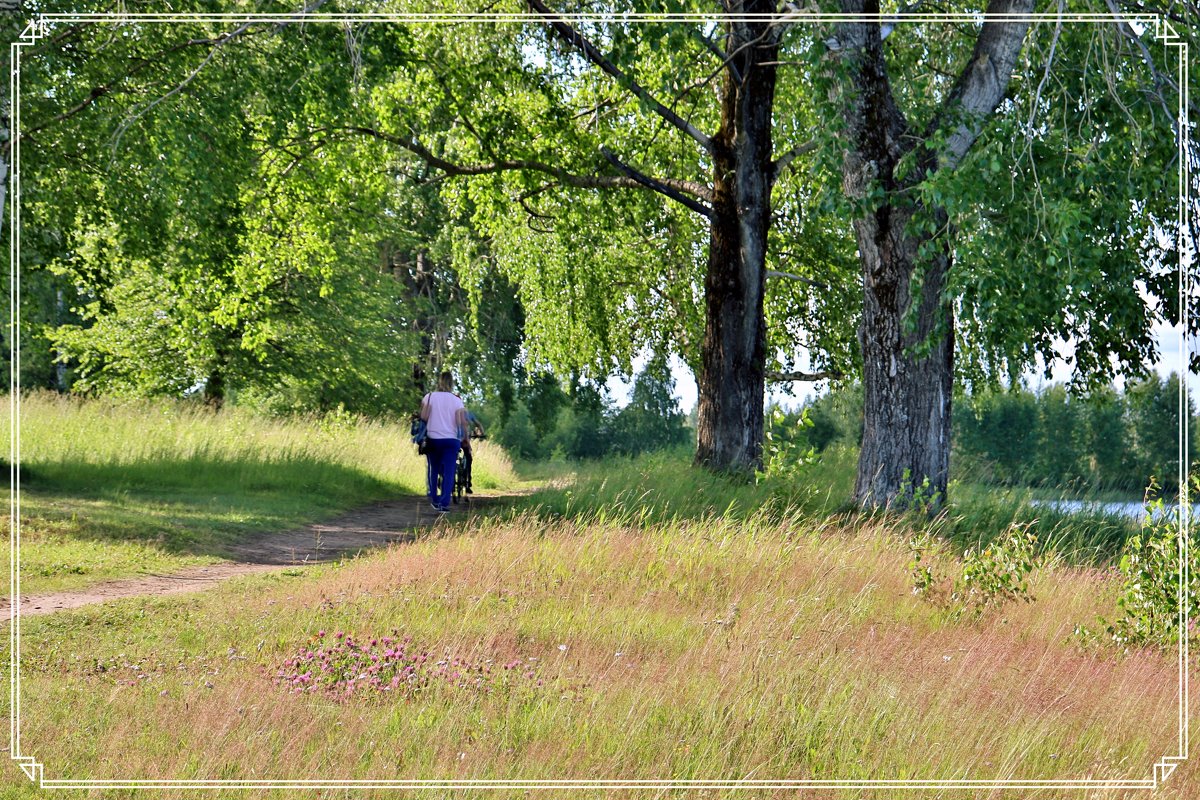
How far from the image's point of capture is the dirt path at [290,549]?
966 centimetres

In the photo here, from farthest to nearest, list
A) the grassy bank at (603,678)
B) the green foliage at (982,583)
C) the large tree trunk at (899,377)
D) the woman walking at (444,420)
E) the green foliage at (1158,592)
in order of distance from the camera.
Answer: the woman walking at (444,420)
the large tree trunk at (899,377)
the green foliage at (982,583)
the green foliage at (1158,592)
the grassy bank at (603,678)

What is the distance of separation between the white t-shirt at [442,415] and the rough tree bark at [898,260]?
5773 mm

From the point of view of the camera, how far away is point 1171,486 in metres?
8.16

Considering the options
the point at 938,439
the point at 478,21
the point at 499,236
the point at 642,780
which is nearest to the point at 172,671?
the point at 642,780

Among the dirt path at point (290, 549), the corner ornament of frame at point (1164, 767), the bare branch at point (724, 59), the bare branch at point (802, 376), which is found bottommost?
the corner ornament of frame at point (1164, 767)

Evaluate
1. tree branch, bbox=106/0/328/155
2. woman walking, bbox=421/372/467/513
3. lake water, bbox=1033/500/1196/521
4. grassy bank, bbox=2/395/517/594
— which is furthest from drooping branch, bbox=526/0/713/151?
grassy bank, bbox=2/395/517/594

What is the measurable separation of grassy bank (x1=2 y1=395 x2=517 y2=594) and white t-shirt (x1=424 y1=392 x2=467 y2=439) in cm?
239

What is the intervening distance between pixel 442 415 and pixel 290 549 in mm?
3192

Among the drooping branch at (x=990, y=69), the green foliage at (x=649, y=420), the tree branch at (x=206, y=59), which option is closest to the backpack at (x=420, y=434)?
the tree branch at (x=206, y=59)

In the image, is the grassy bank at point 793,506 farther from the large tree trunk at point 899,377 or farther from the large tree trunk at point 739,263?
the large tree trunk at point 739,263

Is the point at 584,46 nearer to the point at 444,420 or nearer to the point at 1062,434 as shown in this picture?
the point at 444,420

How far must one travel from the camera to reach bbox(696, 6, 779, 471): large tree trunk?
16.4 meters

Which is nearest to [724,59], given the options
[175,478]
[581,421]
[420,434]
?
[420,434]

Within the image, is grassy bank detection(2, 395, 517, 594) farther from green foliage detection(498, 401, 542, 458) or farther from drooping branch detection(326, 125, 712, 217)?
green foliage detection(498, 401, 542, 458)
